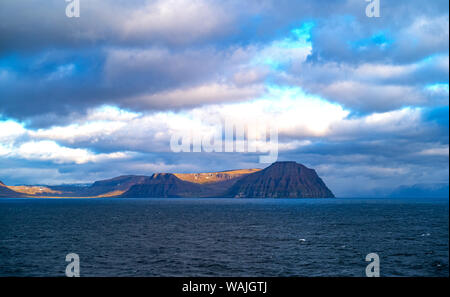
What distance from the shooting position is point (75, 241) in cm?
8281

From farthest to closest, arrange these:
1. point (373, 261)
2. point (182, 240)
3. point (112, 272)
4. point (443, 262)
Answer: point (182, 240)
point (443, 262)
point (373, 261)
point (112, 272)

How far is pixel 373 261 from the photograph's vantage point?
5456 centimetres

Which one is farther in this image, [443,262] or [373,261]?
[443,262]

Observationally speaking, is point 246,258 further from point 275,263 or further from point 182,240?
point 182,240
